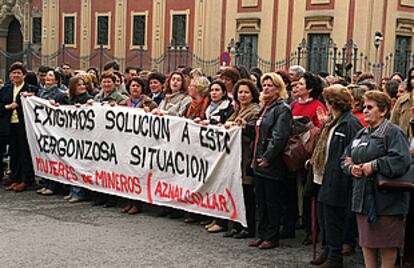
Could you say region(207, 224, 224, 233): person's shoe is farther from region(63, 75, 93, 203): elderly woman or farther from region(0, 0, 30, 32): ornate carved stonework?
region(0, 0, 30, 32): ornate carved stonework

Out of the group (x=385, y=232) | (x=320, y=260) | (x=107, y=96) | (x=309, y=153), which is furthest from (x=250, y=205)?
(x=107, y=96)

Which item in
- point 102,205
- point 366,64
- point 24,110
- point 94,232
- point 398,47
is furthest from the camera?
point 398,47

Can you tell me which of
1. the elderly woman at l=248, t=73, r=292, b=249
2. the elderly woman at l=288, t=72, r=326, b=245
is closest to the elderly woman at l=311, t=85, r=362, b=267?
the elderly woman at l=248, t=73, r=292, b=249

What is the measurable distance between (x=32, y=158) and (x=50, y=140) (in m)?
0.57

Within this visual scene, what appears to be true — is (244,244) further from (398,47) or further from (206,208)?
(398,47)

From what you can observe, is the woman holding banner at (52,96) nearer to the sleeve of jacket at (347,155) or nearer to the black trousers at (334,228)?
the black trousers at (334,228)

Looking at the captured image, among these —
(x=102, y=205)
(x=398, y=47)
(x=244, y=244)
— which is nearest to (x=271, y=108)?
(x=244, y=244)

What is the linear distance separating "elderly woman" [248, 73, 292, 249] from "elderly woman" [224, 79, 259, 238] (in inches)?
8.9

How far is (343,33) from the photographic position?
96.4ft

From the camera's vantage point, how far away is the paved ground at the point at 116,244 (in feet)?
22.6

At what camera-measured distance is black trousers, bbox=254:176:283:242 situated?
748 cm

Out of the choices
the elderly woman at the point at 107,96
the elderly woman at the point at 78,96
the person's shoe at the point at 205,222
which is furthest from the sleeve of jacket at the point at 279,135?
the elderly woman at the point at 78,96

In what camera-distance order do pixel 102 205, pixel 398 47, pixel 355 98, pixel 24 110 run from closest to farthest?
pixel 355 98, pixel 102 205, pixel 24 110, pixel 398 47

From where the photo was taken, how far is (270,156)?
7.28 m
